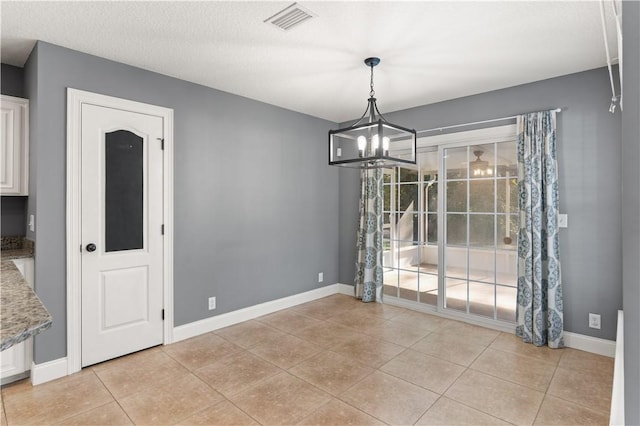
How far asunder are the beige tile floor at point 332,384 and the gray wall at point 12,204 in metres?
1.40

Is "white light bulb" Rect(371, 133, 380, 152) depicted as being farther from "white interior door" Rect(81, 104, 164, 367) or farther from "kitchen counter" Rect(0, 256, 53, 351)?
"white interior door" Rect(81, 104, 164, 367)

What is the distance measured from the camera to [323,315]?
14.5 ft

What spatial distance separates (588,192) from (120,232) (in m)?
4.45

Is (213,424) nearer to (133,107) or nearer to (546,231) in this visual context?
(133,107)

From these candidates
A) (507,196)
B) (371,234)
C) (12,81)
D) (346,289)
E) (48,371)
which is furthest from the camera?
(346,289)

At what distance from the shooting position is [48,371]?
2783 mm

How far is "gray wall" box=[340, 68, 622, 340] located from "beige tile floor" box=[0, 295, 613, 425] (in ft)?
1.74

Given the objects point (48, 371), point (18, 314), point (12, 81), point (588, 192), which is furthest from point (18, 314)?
point (588, 192)

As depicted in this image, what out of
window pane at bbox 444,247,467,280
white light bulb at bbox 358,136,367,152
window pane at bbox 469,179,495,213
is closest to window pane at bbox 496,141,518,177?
window pane at bbox 469,179,495,213

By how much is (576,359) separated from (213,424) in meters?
3.17

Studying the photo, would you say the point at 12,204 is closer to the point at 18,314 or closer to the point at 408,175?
the point at 18,314

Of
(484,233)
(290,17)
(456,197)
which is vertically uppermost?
(290,17)

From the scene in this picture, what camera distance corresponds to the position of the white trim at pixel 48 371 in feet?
8.95

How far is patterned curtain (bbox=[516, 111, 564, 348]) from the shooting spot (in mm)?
3410
